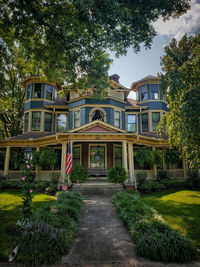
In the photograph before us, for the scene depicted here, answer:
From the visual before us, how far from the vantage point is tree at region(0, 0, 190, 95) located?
6215mm

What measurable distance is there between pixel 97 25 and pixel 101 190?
29.6ft

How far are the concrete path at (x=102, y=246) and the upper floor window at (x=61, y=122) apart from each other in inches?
446

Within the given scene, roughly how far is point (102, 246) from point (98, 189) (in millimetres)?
6740

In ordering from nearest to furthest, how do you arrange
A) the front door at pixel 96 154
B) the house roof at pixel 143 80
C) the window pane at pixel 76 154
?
the front door at pixel 96 154 < the window pane at pixel 76 154 < the house roof at pixel 143 80

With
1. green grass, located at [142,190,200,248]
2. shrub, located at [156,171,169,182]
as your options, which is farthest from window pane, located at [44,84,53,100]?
green grass, located at [142,190,200,248]

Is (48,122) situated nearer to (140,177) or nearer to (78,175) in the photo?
(78,175)

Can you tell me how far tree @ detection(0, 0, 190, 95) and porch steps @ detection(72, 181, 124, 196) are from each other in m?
6.64

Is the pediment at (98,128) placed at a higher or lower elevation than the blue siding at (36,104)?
lower

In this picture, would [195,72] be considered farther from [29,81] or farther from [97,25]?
[29,81]

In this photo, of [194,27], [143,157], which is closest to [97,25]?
[194,27]

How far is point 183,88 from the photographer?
5184mm

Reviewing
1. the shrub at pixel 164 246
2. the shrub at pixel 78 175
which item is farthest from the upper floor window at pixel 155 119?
the shrub at pixel 164 246

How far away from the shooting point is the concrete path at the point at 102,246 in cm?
324

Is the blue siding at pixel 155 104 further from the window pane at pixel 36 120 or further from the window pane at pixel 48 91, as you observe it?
the window pane at pixel 36 120
